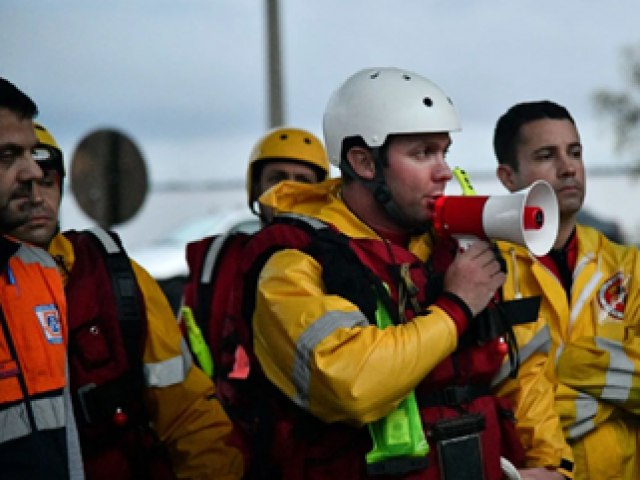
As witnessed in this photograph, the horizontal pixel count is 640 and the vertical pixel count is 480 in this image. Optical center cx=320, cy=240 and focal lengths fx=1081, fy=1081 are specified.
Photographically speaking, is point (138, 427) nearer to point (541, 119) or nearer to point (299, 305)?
point (299, 305)

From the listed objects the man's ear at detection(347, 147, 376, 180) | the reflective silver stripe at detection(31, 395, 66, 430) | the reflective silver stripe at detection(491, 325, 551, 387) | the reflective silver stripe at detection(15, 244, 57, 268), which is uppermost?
the man's ear at detection(347, 147, 376, 180)

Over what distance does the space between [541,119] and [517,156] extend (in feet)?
0.56

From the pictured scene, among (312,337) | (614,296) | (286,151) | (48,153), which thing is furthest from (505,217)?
(286,151)

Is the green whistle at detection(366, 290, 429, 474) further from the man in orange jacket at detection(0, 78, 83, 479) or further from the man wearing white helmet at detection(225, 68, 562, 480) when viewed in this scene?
the man in orange jacket at detection(0, 78, 83, 479)

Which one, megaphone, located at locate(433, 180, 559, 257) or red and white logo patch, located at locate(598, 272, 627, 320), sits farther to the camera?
red and white logo patch, located at locate(598, 272, 627, 320)

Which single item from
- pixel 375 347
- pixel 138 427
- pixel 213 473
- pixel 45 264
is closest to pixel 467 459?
pixel 375 347

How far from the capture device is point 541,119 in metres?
4.21

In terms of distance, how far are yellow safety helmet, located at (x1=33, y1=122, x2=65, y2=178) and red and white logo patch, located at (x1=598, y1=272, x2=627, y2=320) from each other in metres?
1.93

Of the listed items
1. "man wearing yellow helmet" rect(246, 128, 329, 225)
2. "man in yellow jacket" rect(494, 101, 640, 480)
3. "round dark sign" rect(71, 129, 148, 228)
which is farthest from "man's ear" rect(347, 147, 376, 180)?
"round dark sign" rect(71, 129, 148, 228)

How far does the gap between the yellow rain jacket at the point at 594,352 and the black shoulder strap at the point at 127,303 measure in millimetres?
1225

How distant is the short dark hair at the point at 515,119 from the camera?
4.23 meters

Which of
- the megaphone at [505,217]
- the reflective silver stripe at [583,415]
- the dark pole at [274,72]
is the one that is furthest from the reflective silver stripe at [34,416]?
the dark pole at [274,72]

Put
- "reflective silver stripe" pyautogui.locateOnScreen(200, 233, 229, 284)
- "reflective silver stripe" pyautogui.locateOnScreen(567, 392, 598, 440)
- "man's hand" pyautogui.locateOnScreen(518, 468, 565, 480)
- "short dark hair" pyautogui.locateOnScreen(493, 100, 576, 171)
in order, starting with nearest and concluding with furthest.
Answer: "man's hand" pyautogui.locateOnScreen(518, 468, 565, 480) < "reflective silver stripe" pyautogui.locateOnScreen(567, 392, 598, 440) < "short dark hair" pyautogui.locateOnScreen(493, 100, 576, 171) < "reflective silver stripe" pyautogui.locateOnScreen(200, 233, 229, 284)

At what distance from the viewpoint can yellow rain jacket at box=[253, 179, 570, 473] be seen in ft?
9.10
